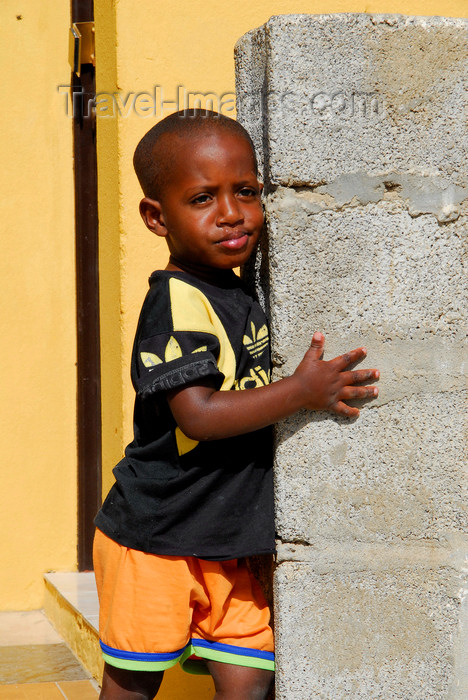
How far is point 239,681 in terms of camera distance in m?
1.91

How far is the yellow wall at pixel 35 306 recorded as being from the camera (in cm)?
411

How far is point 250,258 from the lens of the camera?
206 centimetres

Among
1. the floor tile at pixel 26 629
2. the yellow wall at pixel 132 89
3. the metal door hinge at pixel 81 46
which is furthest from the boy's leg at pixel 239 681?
the metal door hinge at pixel 81 46

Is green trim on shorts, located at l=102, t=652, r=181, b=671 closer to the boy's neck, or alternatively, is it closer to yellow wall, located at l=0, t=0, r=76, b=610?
the boy's neck

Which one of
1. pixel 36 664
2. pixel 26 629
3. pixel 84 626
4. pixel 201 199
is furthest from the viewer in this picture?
pixel 26 629

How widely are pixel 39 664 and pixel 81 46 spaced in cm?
275

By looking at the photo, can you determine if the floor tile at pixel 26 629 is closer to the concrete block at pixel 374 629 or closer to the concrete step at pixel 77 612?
the concrete step at pixel 77 612

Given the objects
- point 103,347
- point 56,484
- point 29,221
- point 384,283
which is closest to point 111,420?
point 103,347

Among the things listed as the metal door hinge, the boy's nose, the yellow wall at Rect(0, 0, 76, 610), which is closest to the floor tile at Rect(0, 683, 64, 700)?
the yellow wall at Rect(0, 0, 76, 610)

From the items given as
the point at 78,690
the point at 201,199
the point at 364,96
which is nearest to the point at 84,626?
the point at 78,690

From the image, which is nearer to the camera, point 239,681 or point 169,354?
point 169,354

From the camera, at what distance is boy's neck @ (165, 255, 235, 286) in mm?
1933

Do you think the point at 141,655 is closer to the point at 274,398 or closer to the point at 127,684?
the point at 127,684

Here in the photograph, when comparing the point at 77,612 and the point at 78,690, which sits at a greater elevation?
the point at 77,612
